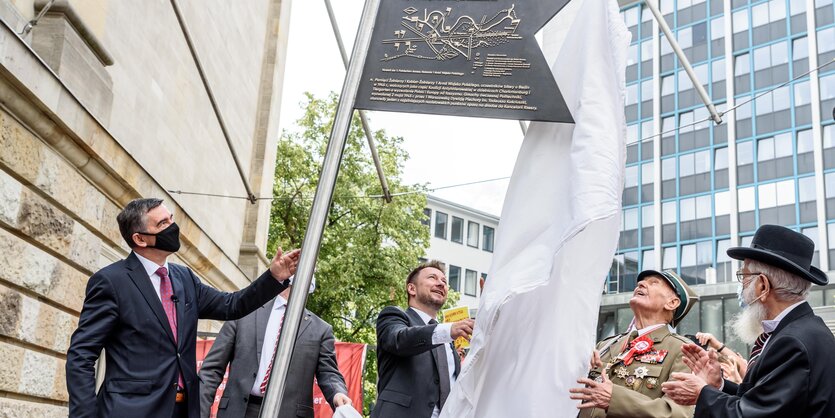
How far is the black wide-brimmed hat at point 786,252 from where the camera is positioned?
13.3 ft

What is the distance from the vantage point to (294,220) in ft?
92.2

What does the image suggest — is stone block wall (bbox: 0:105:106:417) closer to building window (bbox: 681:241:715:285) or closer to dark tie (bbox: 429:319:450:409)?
dark tie (bbox: 429:319:450:409)

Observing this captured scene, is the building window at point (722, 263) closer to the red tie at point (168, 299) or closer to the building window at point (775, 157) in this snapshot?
the building window at point (775, 157)

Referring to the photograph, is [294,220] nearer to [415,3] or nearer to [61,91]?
[61,91]

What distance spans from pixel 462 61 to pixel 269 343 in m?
3.10

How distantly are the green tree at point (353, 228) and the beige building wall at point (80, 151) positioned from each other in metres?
12.4

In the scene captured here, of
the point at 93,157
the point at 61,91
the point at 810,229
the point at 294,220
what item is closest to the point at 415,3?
the point at 61,91

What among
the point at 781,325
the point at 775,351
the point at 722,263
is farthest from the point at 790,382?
the point at 722,263

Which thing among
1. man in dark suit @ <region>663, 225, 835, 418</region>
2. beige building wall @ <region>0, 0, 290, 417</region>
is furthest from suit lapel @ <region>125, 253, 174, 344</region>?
beige building wall @ <region>0, 0, 290, 417</region>

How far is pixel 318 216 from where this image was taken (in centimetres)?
372

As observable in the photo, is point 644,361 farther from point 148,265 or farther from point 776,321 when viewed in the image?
point 148,265

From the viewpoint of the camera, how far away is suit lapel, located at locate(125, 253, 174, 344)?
462 centimetres

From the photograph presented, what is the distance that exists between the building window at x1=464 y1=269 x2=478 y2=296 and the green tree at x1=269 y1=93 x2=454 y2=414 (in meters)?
34.5

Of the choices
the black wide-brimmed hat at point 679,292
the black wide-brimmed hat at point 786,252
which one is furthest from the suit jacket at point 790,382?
the black wide-brimmed hat at point 679,292
